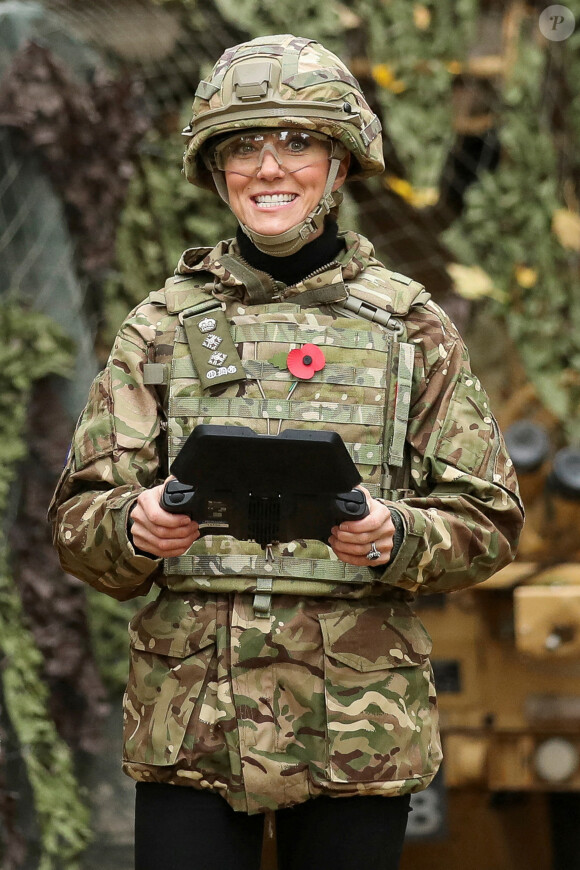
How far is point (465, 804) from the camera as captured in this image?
17.0 feet

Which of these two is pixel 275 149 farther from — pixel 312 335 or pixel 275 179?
pixel 312 335

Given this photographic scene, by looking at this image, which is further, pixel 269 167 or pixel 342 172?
pixel 342 172

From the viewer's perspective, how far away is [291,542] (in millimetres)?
2721

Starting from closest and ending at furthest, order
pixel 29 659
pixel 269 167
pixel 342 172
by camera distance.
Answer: pixel 269 167 → pixel 342 172 → pixel 29 659

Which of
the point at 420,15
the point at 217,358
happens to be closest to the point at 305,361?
the point at 217,358

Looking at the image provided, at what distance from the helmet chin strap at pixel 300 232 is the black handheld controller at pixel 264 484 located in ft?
1.67

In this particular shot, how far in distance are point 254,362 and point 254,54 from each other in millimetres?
566

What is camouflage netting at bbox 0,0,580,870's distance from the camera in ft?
16.6

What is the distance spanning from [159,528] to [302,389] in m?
0.40

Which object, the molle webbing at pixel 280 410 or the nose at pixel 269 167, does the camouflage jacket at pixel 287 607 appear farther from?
the nose at pixel 269 167

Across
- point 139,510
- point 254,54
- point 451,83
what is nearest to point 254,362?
point 139,510

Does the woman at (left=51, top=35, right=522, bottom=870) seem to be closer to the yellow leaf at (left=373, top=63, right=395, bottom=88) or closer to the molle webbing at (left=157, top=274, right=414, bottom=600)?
the molle webbing at (left=157, top=274, right=414, bottom=600)

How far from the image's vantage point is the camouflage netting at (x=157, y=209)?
199 inches

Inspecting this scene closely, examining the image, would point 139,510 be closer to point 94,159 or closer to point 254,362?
point 254,362
